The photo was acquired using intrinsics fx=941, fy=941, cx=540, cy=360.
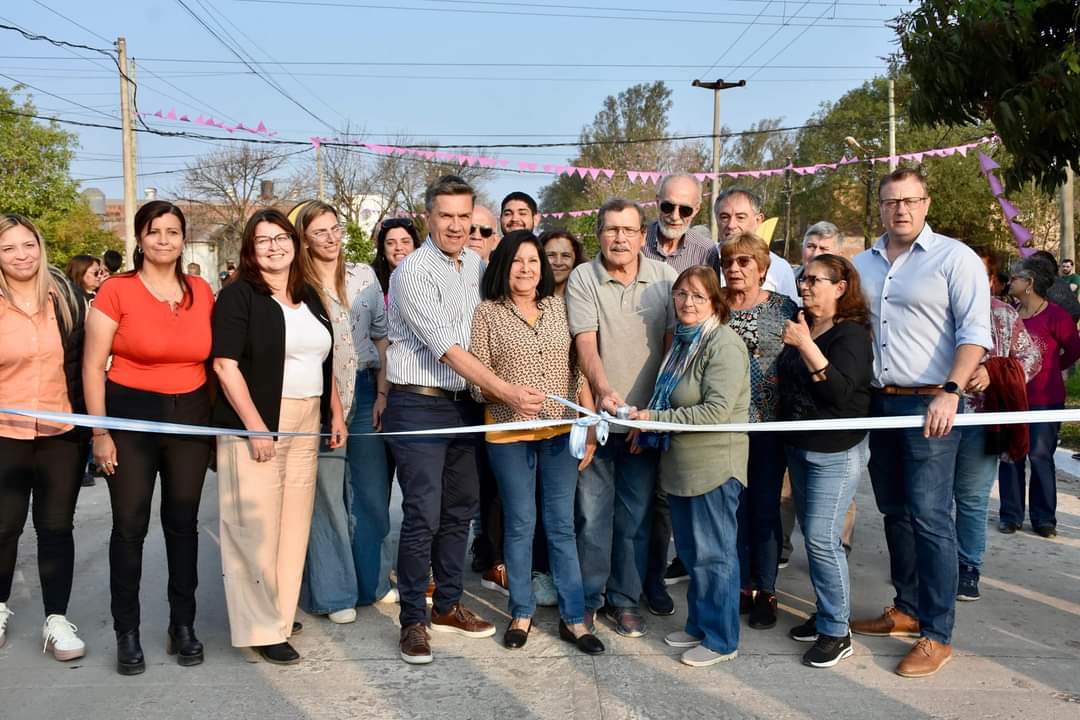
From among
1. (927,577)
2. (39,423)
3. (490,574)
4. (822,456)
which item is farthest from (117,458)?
(927,577)

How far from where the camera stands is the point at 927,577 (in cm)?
414

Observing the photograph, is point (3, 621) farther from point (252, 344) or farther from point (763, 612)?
point (763, 612)

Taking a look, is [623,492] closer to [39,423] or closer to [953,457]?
[953,457]

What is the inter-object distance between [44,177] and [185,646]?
120 feet

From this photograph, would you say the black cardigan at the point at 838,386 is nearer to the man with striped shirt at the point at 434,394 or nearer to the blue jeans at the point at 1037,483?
the man with striped shirt at the point at 434,394

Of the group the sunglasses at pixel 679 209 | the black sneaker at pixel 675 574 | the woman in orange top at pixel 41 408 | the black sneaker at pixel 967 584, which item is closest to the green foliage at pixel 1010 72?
the sunglasses at pixel 679 209

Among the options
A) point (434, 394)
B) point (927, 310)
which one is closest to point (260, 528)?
point (434, 394)

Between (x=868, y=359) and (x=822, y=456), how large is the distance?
1.55 ft

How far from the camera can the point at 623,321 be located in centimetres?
448

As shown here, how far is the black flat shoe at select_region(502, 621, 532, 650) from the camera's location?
4.39 m

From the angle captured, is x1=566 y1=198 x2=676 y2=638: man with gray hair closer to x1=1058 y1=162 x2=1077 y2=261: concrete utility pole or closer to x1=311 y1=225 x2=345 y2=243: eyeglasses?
x1=311 y1=225 x2=345 y2=243: eyeglasses

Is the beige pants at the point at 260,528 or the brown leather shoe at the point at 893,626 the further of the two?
the brown leather shoe at the point at 893,626

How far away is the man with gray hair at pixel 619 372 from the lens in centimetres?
444

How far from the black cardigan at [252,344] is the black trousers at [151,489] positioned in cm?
18
